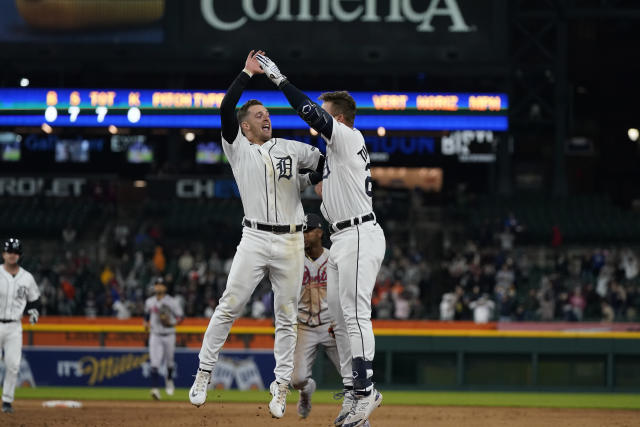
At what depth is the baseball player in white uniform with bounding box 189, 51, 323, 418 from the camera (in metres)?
10.1

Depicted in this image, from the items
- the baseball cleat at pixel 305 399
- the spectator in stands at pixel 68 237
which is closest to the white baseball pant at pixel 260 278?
the baseball cleat at pixel 305 399

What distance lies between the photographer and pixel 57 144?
35156mm

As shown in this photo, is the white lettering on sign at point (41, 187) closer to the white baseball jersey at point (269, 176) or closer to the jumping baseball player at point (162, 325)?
the jumping baseball player at point (162, 325)

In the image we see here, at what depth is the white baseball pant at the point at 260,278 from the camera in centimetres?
1014

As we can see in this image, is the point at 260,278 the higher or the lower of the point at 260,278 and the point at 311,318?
the higher

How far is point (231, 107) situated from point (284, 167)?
0.76 meters

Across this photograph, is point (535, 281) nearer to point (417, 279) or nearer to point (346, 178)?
point (417, 279)

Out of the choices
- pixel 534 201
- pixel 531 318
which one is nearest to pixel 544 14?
pixel 534 201

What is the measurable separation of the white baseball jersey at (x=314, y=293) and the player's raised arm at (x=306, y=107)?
2.82 meters

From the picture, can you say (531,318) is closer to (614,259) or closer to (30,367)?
(614,259)

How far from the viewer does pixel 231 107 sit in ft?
32.5

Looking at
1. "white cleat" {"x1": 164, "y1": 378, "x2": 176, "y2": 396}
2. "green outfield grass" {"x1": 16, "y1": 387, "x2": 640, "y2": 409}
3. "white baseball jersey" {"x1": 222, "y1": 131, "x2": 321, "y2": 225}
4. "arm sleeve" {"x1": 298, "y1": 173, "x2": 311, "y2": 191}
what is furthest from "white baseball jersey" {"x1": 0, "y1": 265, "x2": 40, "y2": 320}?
"arm sleeve" {"x1": 298, "y1": 173, "x2": 311, "y2": 191}

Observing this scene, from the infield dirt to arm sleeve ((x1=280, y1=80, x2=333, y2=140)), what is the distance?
5288 millimetres

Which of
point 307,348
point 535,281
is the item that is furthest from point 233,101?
point 535,281
